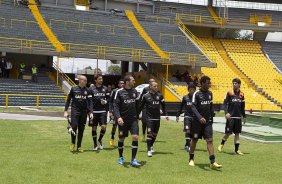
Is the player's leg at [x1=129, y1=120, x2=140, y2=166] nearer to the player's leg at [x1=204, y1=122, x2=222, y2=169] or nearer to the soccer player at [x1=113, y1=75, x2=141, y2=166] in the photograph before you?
the soccer player at [x1=113, y1=75, x2=141, y2=166]

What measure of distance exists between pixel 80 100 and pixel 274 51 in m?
40.6

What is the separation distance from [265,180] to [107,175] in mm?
3318

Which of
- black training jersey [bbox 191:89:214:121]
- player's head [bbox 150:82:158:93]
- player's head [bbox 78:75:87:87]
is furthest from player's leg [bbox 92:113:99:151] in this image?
black training jersey [bbox 191:89:214:121]

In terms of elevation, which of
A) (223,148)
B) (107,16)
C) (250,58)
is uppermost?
(107,16)

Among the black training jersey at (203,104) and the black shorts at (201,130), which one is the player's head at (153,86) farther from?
the black shorts at (201,130)

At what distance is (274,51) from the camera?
48156mm

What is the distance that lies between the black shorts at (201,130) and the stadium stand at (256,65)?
2798 cm

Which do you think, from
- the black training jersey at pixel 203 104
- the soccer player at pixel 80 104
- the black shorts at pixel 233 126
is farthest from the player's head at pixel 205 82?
the soccer player at pixel 80 104

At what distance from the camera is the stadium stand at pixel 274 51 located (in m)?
45.5

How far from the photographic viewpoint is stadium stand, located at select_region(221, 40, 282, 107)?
3878cm

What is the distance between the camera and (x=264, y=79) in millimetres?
40812

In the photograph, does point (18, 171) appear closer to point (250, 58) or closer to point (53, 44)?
point (53, 44)

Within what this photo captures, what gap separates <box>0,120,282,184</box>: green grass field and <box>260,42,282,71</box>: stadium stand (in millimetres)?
32568

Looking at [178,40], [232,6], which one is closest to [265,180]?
[178,40]
